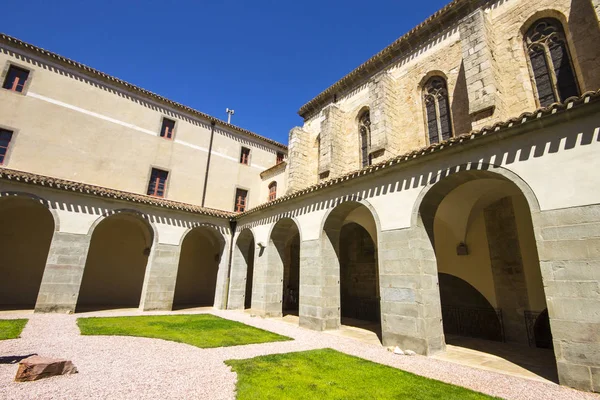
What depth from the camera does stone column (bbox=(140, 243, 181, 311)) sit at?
12766 mm

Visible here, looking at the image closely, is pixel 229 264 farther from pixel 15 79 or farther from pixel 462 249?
pixel 15 79

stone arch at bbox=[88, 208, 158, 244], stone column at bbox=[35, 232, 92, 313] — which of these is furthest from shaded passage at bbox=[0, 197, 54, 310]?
stone arch at bbox=[88, 208, 158, 244]

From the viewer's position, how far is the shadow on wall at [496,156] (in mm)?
5164

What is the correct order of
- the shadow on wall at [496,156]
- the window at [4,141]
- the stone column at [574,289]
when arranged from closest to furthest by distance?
the stone column at [574,289]
the shadow on wall at [496,156]
the window at [4,141]

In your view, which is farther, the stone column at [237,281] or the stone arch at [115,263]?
the stone column at [237,281]

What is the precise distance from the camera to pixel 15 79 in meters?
13.8

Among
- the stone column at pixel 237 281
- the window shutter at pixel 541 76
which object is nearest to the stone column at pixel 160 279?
the stone column at pixel 237 281

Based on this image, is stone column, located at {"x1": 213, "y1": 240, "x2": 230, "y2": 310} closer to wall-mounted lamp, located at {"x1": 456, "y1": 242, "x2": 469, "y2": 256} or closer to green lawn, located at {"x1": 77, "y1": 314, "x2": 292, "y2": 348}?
green lawn, located at {"x1": 77, "y1": 314, "x2": 292, "y2": 348}

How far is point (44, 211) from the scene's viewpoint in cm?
1376

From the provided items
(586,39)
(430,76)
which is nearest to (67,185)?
(430,76)

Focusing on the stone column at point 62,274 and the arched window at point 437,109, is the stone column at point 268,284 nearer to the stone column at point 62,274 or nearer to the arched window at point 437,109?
the stone column at point 62,274

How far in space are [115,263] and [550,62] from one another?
19386mm

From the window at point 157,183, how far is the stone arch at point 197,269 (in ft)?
9.49

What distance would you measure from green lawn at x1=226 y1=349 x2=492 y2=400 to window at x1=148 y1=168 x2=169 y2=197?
13.5 meters
